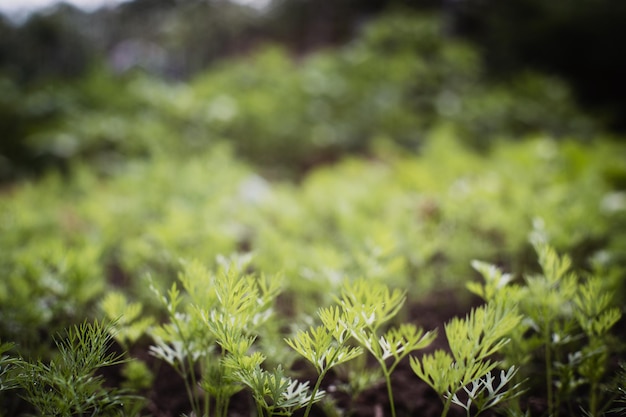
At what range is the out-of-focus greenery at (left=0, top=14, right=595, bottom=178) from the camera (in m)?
4.26

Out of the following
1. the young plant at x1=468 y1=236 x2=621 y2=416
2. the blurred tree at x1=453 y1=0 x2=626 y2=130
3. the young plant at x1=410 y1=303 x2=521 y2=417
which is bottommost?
the blurred tree at x1=453 y1=0 x2=626 y2=130

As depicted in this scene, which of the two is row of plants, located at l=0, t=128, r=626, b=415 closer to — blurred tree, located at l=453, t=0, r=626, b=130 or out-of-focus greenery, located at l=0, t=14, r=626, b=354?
out-of-focus greenery, located at l=0, t=14, r=626, b=354

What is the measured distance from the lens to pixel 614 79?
6.78 meters

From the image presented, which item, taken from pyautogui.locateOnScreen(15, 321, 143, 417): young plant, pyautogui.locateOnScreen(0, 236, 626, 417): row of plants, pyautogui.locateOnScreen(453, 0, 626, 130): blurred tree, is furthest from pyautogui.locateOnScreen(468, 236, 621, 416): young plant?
pyautogui.locateOnScreen(453, 0, 626, 130): blurred tree

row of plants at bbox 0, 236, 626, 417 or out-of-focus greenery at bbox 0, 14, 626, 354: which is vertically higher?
row of plants at bbox 0, 236, 626, 417

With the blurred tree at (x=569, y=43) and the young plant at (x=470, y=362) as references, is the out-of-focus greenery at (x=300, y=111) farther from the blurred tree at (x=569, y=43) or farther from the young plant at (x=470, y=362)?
the young plant at (x=470, y=362)

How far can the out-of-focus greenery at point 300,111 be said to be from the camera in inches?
168

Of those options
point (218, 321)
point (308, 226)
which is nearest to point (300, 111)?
point (308, 226)

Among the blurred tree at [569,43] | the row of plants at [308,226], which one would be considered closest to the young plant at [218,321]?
the row of plants at [308,226]

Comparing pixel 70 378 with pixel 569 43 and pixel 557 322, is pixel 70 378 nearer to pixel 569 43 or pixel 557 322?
pixel 557 322

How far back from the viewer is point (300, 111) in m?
4.73

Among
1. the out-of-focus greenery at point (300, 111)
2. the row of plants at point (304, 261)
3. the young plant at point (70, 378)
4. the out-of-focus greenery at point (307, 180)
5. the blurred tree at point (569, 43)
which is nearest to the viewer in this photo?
the young plant at point (70, 378)

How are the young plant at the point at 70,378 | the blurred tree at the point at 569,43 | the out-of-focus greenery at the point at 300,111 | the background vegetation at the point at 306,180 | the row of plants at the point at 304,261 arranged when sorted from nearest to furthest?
1. the young plant at the point at 70,378
2. the row of plants at the point at 304,261
3. the background vegetation at the point at 306,180
4. the out-of-focus greenery at the point at 300,111
5. the blurred tree at the point at 569,43

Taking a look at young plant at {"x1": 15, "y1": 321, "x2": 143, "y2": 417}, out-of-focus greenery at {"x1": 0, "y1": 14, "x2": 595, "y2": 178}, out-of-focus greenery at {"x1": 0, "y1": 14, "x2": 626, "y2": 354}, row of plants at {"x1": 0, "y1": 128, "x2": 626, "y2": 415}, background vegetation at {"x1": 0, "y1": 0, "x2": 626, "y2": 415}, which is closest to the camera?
young plant at {"x1": 15, "y1": 321, "x2": 143, "y2": 417}
